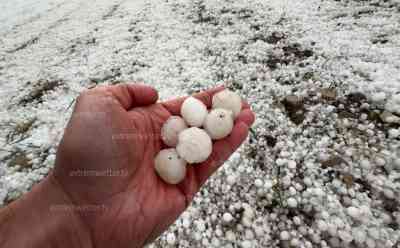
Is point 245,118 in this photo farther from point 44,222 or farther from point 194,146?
point 44,222

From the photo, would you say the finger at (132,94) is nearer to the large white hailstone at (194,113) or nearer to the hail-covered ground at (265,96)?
the large white hailstone at (194,113)

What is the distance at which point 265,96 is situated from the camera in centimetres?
237

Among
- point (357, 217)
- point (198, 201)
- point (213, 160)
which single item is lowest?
point (198, 201)

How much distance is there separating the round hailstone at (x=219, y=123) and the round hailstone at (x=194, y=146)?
9 cm

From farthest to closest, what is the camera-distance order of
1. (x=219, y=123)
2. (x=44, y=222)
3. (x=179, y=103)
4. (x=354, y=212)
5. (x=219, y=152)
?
(x=179, y=103) < (x=219, y=152) < (x=219, y=123) < (x=354, y=212) < (x=44, y=222)

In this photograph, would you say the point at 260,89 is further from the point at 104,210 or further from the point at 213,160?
the point at 104,210

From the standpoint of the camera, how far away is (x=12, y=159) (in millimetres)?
2197

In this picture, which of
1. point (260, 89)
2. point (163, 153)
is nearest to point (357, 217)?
point (163, 153)

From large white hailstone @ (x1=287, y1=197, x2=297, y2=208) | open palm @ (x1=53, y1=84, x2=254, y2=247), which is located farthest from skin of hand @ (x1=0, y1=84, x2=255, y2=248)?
large white hailstone @ (x1=287, y1=197, x2=297, y2=208)

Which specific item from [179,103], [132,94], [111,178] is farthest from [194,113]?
[111,178]

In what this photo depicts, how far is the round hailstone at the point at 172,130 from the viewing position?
1622 mm

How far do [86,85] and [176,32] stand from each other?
1467mm

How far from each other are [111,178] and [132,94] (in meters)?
0.56

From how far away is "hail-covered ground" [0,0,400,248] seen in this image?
5.11ft
